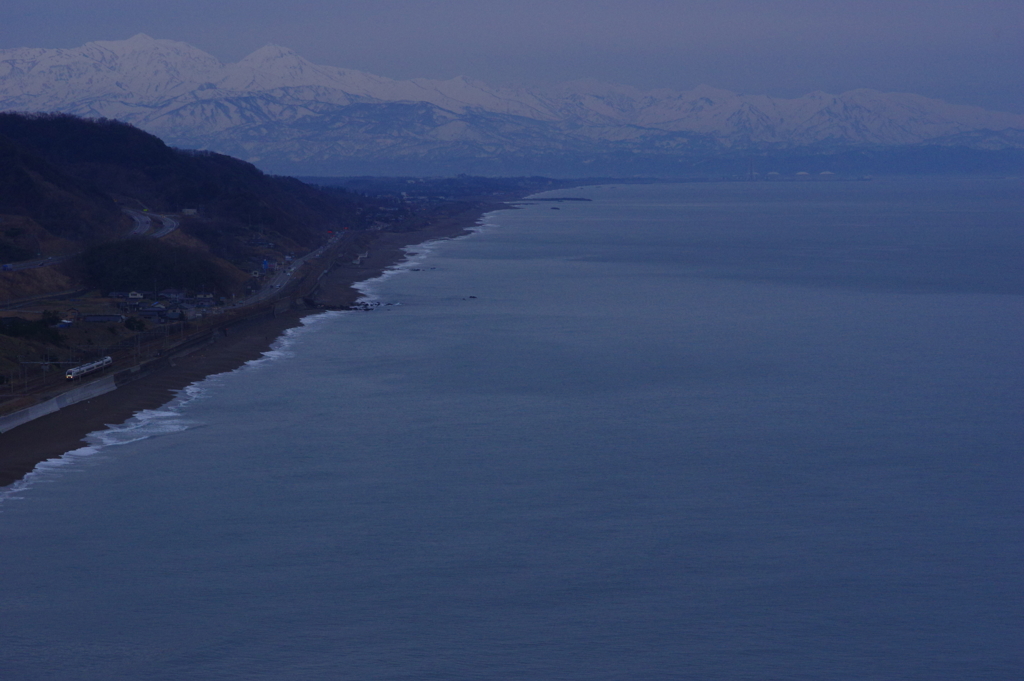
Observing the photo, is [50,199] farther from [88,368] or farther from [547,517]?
[547,517]

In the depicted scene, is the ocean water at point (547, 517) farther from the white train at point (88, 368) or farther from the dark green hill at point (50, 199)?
the dark green hill at point (50, 199)

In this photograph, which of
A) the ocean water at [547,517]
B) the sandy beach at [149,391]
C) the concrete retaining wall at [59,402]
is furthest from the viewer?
the concrete retaining wall at [59,402]

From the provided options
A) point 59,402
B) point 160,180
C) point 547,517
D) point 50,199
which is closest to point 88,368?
point 59,402

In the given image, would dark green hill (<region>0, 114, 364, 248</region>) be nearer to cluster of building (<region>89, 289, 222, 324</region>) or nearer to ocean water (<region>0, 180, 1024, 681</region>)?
cluster of building (<region>89, 289, 222, 324</region>)

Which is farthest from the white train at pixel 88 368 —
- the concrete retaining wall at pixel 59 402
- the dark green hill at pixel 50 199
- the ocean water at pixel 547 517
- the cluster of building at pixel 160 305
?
the dark green hill at pixel 50 199

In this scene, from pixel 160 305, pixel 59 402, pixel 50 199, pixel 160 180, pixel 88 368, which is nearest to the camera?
pixel 59 402

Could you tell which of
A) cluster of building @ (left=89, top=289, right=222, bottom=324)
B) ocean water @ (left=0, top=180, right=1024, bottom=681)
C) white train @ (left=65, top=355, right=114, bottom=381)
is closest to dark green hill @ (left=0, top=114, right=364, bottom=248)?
cluster of building @ (left=89, top=289, right=222, bottom=324)

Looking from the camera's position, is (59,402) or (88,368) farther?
(88,368)
